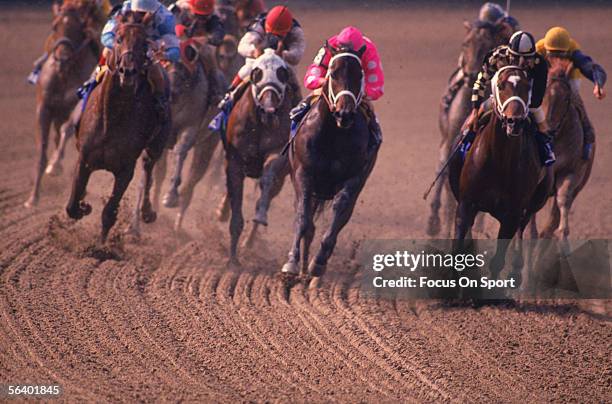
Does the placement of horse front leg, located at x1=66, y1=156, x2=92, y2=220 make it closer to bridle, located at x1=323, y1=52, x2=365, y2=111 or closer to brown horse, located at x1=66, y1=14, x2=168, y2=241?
brown horse, located at x1=66, y1=14, x2=168, y2=241

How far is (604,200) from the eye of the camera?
13656mm

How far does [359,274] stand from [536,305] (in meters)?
1.82

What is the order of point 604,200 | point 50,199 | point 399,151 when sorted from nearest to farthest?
1. point 50,199
2. point 604,200
3. point 399,151

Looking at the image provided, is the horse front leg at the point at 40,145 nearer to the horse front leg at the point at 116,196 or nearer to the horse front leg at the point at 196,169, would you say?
the horse front leg at the point at 196,169

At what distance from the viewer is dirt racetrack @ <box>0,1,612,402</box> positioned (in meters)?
7.13

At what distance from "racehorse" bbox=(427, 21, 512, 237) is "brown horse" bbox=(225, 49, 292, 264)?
83.2 inches

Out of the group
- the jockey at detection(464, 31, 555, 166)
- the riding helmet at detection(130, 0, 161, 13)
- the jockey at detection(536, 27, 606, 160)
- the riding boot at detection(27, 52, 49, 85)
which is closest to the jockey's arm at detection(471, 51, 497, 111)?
the jockey at detection(464, 31, 555, 166)

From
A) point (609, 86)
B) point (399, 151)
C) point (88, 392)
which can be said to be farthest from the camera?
point (609, 86)

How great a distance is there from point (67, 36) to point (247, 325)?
5126 millimetres

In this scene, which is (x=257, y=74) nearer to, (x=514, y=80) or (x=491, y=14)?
(x=514, y=80)

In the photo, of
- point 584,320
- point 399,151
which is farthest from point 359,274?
point 399,151

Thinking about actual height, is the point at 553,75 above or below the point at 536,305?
above

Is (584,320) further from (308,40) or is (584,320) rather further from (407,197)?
(308,40)

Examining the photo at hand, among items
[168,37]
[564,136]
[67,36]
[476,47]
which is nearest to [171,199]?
[168,37]
